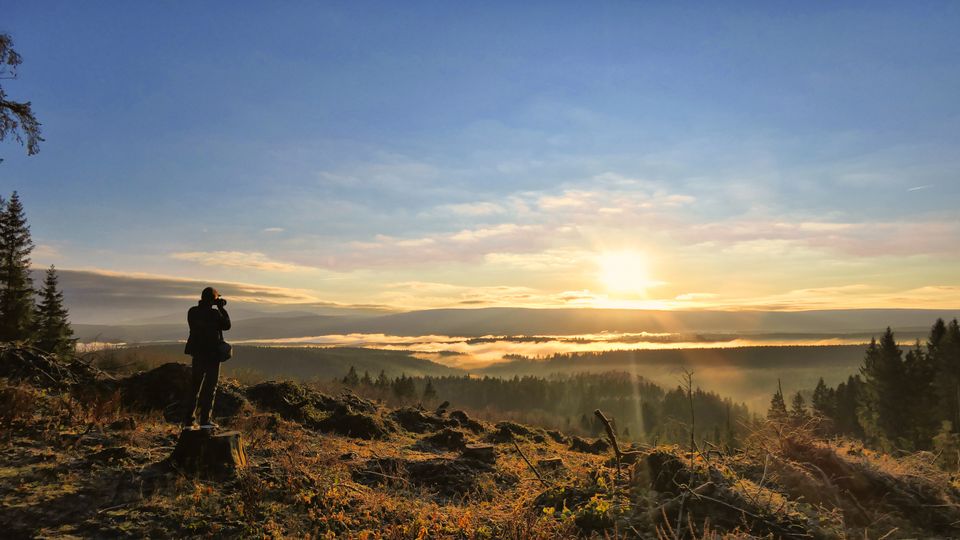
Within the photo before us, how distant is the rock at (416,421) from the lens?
23.0m

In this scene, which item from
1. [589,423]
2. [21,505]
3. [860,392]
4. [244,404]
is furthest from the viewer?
[589,423]

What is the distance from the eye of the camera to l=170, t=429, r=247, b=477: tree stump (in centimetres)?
1027

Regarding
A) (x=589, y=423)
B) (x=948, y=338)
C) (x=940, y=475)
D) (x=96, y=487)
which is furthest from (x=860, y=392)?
(x=96, y=487)

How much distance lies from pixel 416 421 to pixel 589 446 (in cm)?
848

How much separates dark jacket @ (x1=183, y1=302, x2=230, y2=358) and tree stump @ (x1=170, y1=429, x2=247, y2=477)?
1.70 meters

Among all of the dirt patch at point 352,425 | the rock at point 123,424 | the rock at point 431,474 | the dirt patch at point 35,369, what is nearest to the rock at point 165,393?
the dirt patch at point 35,369

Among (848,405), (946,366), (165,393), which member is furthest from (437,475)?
(848,405)

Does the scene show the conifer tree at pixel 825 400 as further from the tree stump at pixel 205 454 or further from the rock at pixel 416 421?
the tree stump at pixel 205 454

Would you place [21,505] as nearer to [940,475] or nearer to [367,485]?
[367,485]

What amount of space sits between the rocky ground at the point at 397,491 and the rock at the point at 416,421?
879 centimetres

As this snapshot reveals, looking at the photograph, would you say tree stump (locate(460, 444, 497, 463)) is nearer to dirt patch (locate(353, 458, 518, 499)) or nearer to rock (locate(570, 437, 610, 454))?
dirt patch (locate(353, 458, 518, 499))

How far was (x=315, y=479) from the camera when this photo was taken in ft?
36.1

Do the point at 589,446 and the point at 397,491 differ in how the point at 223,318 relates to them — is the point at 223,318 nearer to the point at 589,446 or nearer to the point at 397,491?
the point at 397,491

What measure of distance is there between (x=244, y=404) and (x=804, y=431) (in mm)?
17104
